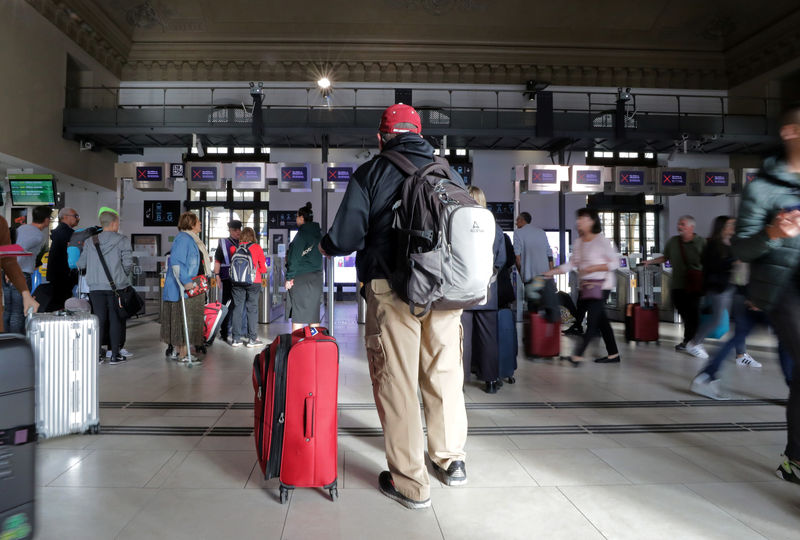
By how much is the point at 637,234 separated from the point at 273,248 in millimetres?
11491

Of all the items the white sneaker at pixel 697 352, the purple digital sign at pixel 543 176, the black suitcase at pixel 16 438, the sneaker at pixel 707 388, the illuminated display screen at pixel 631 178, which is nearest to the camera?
the black suitcase at pixel 16 438

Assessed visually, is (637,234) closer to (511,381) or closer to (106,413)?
(511,381)

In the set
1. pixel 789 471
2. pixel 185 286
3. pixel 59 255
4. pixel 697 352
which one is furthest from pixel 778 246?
pixel 59 255

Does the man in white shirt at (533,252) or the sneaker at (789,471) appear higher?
the man in white shirt at (533,252)

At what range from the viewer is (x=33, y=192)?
37.6 feet

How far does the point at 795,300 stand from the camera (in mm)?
2051

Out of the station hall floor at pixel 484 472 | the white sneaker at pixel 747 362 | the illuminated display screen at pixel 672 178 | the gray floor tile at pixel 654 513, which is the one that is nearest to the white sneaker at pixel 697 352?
the white sneaker at pixel 747 362

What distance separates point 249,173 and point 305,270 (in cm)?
625

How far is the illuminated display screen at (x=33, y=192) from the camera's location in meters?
11.4

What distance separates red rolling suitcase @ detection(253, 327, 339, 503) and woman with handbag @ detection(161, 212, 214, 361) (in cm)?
332

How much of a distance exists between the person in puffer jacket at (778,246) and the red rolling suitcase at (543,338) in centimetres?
318

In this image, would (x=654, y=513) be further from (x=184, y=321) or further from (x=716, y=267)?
(x=184, y=321)

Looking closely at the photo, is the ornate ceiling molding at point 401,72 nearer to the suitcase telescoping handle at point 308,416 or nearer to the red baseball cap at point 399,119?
the red baseball cap at point 399,119

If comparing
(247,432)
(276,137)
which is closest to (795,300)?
(247,432)
